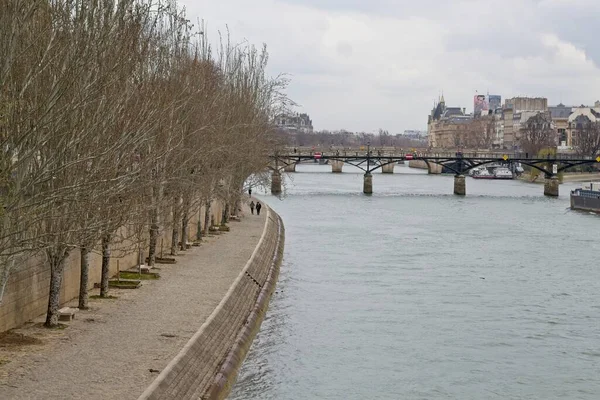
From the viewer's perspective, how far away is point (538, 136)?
146250 mm

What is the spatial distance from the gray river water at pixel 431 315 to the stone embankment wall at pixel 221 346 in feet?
1.33

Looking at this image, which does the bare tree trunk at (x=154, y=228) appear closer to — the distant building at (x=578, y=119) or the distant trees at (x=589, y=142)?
the distant trees at (x=589, y=142)

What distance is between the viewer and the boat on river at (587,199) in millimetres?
66438

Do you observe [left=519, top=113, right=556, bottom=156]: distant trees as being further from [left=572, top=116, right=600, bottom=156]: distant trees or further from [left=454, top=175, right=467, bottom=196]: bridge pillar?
[left=454, top=175, right=467, bottom=196]: bridge pillar

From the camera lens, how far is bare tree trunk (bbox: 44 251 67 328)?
18.7m

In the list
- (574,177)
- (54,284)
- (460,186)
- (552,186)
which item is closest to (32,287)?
(54,284)

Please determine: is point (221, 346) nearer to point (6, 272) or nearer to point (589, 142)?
point (6, 272)

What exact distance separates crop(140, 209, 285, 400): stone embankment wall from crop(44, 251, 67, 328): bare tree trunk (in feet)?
8.82

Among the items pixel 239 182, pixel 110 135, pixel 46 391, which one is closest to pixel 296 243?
pixel 239 182

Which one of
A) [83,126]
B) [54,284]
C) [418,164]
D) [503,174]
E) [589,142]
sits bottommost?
[54,284]

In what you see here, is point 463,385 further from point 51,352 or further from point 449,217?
point 449,217

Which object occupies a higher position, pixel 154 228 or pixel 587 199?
pixel 154 228

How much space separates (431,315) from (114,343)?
11005 millimetres

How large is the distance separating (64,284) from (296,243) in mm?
22457
